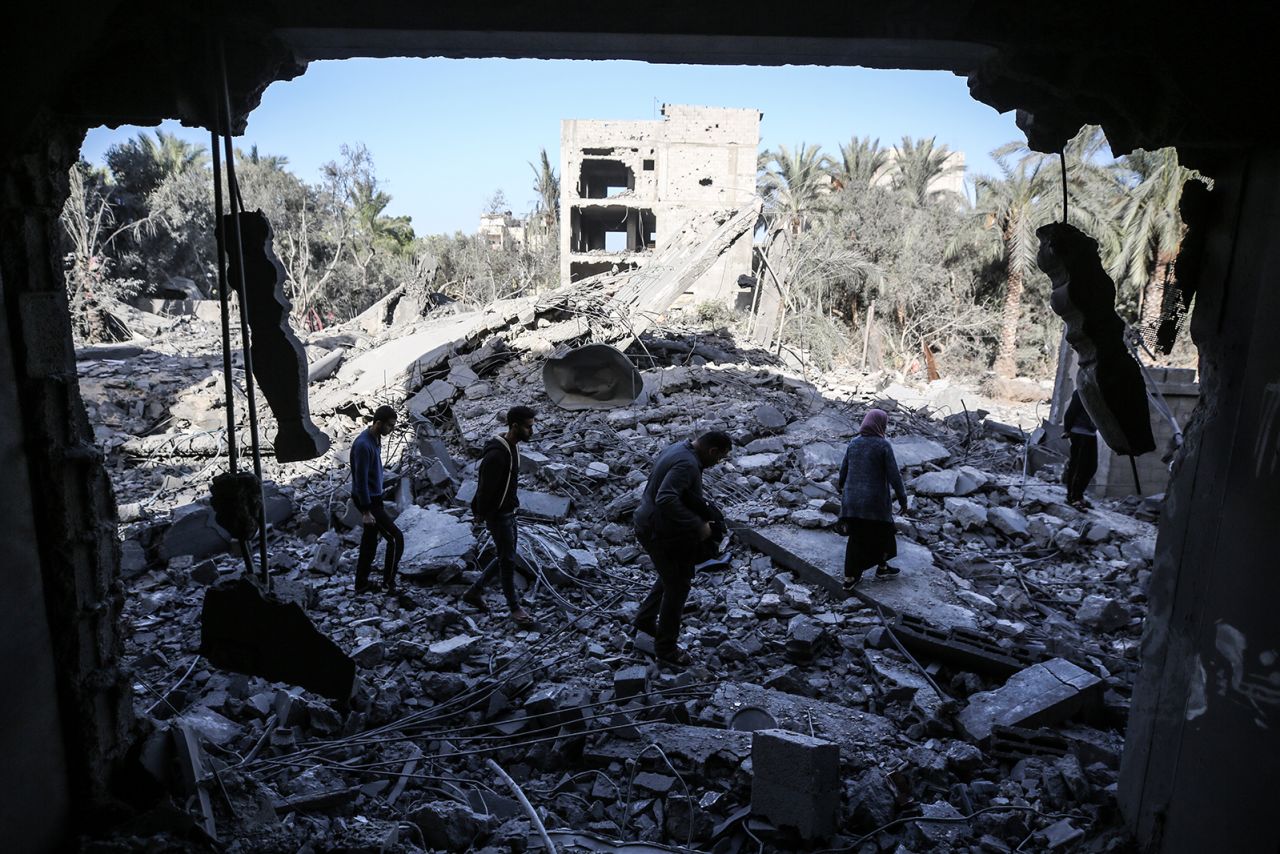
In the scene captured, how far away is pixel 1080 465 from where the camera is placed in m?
7.96

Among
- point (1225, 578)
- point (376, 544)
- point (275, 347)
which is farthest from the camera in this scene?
point (376, 544)

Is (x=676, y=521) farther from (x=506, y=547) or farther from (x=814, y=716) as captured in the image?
(x=506, y=547)

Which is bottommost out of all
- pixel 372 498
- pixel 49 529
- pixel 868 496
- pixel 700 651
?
pixel 700 651

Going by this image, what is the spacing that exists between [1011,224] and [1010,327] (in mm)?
3029

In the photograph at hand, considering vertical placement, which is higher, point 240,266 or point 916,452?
point 240,266

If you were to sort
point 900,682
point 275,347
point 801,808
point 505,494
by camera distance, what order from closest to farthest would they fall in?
point 275,347 → point 801,808 → point 900,682 → point 505,494

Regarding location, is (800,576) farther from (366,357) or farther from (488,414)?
(366,357)

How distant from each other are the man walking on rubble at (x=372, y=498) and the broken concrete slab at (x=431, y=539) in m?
0.25

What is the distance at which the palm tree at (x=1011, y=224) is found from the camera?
19812 millimetres

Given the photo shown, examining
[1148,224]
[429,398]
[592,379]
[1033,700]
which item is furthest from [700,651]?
[1148,224]

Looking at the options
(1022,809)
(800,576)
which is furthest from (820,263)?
Answer: (1022,809)

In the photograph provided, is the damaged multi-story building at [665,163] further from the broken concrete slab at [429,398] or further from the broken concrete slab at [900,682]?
the broken concrete slab at [900,682]

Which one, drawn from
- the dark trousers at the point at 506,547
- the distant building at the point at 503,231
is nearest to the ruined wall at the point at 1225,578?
the dark trousers at the point at 506,547

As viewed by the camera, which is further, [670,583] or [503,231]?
[503,231]
